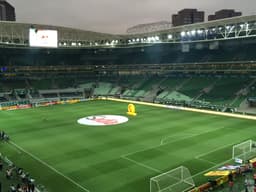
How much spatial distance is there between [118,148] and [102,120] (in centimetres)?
1351

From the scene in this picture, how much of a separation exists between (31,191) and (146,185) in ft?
23.8

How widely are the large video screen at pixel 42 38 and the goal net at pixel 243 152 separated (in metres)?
37.8

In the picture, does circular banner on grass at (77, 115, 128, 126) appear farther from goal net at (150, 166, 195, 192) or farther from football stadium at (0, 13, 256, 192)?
goal net at (150, 166, 195, 192)

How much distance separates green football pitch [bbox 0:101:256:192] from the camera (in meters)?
19.2

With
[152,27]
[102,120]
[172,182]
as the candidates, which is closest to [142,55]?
[152,27]

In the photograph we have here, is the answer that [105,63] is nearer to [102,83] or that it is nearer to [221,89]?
[102,83]

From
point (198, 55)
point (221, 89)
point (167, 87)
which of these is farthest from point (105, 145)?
point (198, 55)

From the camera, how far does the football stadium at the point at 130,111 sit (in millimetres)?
19516

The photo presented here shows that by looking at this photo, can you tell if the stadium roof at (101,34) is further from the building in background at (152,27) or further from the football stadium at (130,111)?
the building in background at (152,27)

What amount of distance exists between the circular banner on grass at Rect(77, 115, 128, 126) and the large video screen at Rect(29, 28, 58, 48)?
17519mm

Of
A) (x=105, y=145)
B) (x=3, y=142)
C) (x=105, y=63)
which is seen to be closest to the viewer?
(x=105, y=145)

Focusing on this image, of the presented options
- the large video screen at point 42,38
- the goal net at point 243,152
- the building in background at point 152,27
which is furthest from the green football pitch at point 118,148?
the building in background at point 152,27

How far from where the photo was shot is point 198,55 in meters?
66.1

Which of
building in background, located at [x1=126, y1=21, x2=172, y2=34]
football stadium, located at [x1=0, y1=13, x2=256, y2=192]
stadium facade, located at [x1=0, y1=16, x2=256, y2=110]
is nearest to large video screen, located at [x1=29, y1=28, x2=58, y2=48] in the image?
football stadium, located at [x1=0, y1=13, x2=256, y2=192]
